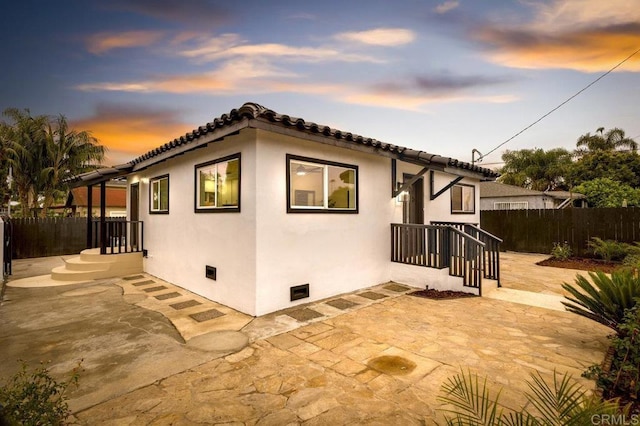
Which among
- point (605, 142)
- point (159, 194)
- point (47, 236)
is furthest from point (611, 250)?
point (605, 142)

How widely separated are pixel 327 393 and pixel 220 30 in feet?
29.5

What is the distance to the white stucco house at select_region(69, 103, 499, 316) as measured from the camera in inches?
188

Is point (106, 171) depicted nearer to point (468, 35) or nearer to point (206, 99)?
point (206, 99)

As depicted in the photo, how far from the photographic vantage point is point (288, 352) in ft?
11.2

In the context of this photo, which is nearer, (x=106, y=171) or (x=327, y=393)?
(x=327, y=393)

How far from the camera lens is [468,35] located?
8.84 meters

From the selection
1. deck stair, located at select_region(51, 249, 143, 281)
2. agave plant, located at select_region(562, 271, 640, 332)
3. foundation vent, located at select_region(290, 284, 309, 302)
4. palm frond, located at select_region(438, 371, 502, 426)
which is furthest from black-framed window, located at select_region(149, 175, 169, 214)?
agave plant, located at select_region(562, 271, 640, 332)

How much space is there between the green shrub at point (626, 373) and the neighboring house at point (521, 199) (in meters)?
19.5

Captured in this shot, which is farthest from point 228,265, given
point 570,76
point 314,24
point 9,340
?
point 570,76

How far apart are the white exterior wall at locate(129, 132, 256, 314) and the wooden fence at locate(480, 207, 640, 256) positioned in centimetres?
1218

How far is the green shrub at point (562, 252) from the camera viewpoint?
33.9 ft

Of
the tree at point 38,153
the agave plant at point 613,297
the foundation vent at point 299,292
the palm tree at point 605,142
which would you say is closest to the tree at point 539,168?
the palm tree at point 605,142

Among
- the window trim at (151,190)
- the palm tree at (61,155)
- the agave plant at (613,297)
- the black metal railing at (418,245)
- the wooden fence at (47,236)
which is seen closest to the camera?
the agave plant at (613,297)

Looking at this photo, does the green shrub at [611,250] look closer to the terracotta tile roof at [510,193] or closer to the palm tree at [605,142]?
the terracotta tile roof at [510,193]
